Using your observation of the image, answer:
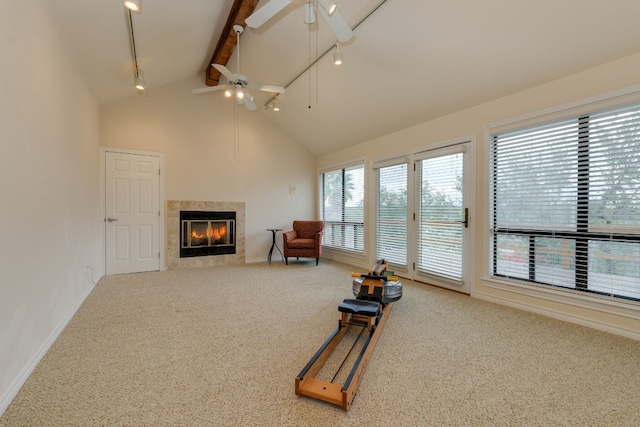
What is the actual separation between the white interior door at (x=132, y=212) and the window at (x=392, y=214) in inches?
160

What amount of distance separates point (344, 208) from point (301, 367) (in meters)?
4.29

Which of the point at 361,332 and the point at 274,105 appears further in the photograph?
the point at 274,105

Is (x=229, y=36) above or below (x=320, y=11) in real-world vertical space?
above

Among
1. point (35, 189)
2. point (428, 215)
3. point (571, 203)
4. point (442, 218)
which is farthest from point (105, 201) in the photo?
point (571, 203)

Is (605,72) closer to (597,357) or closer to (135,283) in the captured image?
(597,357)

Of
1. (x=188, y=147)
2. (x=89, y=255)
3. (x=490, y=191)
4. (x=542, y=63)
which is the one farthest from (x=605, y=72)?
(x=89, y=255)

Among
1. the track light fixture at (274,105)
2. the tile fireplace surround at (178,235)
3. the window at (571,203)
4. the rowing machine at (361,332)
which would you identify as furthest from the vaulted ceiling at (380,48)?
the rowing machine at (361,332)

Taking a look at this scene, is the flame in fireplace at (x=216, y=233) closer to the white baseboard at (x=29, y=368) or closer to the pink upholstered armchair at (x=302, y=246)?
the pink upholstered armchair at (x=302, y=246)

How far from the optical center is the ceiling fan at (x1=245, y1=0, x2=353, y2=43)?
7.09ft

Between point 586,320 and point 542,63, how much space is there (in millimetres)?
2538

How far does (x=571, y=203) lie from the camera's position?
9.14ft

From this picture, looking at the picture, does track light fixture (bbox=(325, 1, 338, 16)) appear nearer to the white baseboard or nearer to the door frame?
the white baseboard

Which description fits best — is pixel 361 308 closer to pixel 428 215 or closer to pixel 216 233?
pixel 428 215

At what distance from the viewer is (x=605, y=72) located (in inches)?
101
